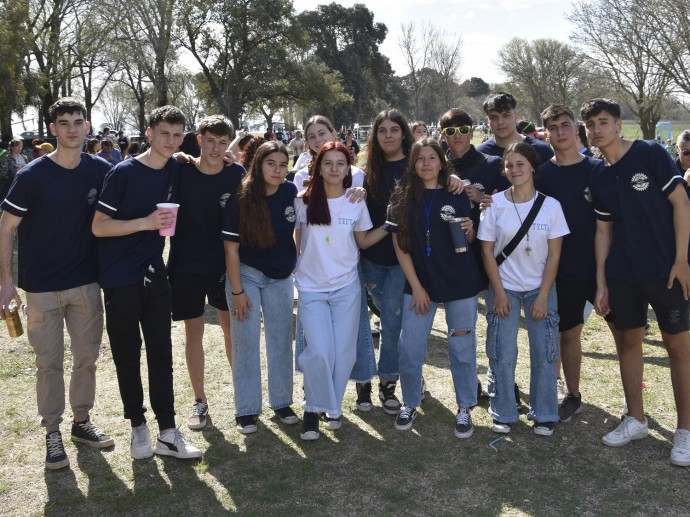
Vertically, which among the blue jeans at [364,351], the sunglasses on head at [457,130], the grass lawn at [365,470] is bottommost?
the grass lawn at [365,470]

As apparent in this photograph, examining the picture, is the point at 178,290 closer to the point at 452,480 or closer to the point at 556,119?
the point at 452,480

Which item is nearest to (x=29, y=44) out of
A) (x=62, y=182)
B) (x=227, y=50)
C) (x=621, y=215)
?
(x=227, y=50)

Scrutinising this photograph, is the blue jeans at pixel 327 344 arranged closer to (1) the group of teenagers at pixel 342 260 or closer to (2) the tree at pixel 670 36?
(1) the group of teenagers at pixel 342 260

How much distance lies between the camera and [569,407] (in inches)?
173

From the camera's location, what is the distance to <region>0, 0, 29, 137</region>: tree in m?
20.8

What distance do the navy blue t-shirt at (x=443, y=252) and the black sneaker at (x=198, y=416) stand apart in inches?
75.4

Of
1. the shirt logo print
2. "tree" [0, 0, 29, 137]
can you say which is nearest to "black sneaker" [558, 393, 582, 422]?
the shirt logo print

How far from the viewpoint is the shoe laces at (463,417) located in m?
4.18

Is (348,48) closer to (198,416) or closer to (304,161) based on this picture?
(304,161)

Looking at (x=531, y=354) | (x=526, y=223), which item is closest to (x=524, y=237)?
A: (x=526, y=223)

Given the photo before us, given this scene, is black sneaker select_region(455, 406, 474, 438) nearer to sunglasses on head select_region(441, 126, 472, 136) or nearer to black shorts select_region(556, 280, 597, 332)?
black shorts select_region(556, 280, 597, 332)

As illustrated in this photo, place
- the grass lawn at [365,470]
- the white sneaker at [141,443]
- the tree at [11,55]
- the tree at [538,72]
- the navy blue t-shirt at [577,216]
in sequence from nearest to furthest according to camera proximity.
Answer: the grass lawn at [365,470]
the white sneaker at [141,443]
the navy blue t-shirt at [577,216]
the tree at [11,55]
the tree at [538,72]

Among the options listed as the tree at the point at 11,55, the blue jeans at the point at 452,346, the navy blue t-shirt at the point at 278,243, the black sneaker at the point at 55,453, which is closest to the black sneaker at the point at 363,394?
→ the blue jeans at the point at 452,346

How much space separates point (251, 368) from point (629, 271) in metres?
2.58
